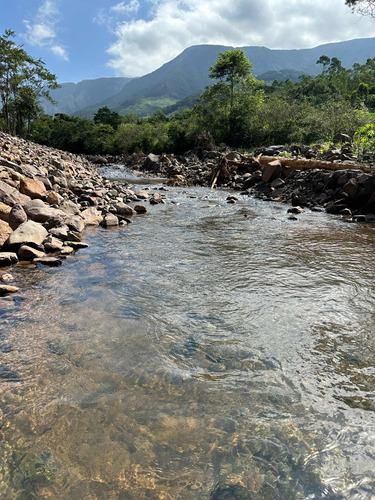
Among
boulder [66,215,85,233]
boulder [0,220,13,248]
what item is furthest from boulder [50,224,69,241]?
boulder [0,220,13,248]

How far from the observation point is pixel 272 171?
58.0 ft

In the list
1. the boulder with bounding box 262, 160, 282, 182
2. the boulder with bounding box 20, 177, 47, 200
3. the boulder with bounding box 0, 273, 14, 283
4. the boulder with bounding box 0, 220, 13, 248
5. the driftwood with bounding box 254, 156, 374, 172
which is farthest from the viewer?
the boulder with bounding box 262, 160, 282, 182

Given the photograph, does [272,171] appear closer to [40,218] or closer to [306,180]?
[306,180]

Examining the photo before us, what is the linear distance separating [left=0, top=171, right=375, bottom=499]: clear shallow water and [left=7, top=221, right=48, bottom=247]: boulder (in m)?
0.97

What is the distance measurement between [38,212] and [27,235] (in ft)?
4.62

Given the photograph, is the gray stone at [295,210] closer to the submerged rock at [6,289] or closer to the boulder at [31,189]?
the boulder at [31,189]

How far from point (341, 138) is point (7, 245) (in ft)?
82.5

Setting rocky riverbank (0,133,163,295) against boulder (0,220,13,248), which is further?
boulder (0,220,13,248)

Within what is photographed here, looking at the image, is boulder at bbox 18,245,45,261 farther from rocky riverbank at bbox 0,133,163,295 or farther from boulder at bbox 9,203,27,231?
boulder at bbox 9,203,27,231

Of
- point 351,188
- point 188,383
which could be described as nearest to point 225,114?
point 351,188

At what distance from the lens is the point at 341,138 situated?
24.4 m

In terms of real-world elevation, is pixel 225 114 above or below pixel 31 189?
above

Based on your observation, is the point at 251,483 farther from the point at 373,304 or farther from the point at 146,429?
the point at 373,304

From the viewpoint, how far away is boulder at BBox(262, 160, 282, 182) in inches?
690
